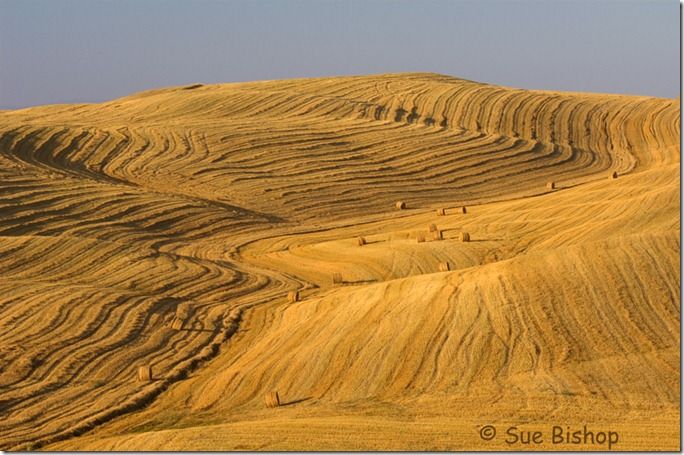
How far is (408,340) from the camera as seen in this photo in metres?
19.6

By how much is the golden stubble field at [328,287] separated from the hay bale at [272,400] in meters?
0.09

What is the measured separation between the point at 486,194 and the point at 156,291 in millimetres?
19874

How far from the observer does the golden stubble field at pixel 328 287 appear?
1677 cm

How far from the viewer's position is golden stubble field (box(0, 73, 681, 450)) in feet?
55.0

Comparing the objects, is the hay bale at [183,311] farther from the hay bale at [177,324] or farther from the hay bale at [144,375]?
the hay bale at [144,375]

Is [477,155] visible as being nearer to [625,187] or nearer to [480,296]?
[625,187]

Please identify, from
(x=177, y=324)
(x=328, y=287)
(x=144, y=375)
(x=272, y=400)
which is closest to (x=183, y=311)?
(x=177, y=324)

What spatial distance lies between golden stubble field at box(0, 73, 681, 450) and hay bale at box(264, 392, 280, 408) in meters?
0.09

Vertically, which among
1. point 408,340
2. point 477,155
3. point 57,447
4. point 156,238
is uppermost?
point 477,155

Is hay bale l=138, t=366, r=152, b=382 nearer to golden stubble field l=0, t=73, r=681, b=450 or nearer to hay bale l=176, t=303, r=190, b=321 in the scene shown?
golden stubble field l=0, t=73, r=681, b=450

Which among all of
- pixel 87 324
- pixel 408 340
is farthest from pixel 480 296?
pixel 87 324

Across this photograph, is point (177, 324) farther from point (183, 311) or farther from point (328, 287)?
point (328, 287)

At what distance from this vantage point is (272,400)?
17.6 metres

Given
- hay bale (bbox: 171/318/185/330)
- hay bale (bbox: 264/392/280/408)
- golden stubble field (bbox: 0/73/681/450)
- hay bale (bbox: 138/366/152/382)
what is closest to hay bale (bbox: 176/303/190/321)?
golden stubble field (bbox: 0/73/681/450)
